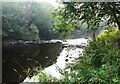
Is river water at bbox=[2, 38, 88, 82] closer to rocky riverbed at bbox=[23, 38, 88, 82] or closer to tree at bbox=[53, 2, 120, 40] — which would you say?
rocky riverbed at bbox=[23, 38, 88, 82]

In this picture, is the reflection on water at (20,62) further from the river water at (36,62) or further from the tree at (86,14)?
the tree at (86,14)

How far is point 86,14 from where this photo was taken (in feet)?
23.4

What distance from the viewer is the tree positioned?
6.64 meters

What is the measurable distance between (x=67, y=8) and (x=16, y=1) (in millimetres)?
41396

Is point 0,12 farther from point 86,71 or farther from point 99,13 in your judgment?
point 86,71

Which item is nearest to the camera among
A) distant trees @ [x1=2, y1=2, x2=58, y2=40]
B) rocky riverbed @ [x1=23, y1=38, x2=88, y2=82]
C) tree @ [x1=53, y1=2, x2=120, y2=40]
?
rocky riverbed @ [x1=23, y1=38, x2=88, y2=82]

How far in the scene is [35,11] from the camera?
2034 inches

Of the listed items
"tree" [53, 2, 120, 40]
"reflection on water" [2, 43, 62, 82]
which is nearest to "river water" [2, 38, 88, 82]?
"reflection on water" [2, 43, 62, 82]

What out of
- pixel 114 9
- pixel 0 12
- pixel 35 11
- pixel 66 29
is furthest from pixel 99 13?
pixel 35 11

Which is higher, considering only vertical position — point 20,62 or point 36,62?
point 36,62

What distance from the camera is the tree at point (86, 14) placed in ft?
21.8

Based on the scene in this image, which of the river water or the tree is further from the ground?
the tree

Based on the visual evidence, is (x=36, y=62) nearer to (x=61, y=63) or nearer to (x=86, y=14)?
(x=86, y=14)

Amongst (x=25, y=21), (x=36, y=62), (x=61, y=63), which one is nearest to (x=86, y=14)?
(x=36, y=62)
